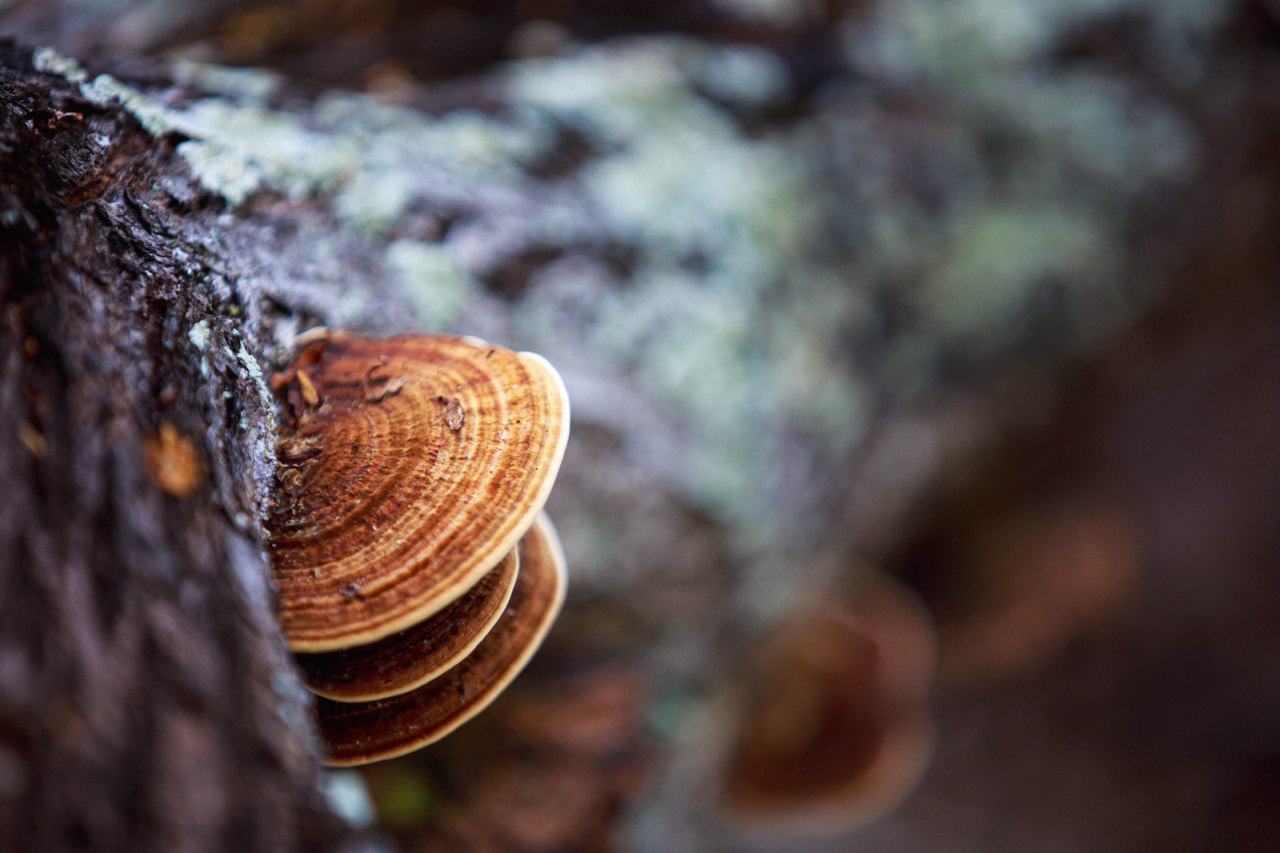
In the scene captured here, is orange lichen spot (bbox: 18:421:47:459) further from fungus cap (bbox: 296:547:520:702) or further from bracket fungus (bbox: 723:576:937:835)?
bracket fungus (bbox: 723:576:937:835)

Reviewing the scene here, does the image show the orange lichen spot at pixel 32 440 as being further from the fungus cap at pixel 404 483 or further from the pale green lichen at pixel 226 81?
the pale green lichen at pixel 226 81

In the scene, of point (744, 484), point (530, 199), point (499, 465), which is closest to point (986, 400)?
point (744, 484)

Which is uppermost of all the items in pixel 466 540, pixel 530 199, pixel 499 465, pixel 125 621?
pixel 530 199

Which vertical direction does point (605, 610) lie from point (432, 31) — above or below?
below

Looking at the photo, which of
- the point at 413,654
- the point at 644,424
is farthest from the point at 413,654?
the point at 644,424

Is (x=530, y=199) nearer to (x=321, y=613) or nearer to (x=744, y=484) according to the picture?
(x=744, y=484)

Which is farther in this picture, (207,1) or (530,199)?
(207,1)

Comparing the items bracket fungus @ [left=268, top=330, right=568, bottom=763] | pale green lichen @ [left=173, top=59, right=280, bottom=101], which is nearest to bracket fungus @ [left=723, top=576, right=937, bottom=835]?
bracket fungus @ [left=268, top=330, right=568, bottom=763]
